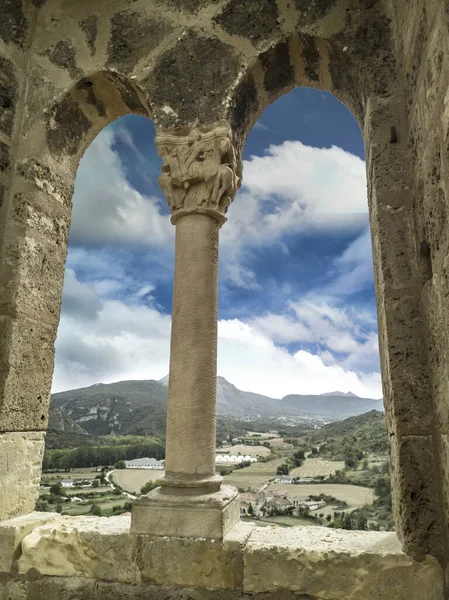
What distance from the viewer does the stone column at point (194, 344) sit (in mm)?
2512

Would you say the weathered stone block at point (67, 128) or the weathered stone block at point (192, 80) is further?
the weathered stone block at point (67, 128)

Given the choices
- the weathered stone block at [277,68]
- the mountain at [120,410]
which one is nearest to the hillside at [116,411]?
the mountain at [120,410]

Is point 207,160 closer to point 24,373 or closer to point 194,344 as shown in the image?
point 194,344

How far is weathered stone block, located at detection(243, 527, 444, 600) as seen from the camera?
2.17 m

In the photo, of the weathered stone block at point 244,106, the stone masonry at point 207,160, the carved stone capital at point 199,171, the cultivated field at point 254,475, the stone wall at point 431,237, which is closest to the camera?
the stone wall at point 431,237

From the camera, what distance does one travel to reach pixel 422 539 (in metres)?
2.21

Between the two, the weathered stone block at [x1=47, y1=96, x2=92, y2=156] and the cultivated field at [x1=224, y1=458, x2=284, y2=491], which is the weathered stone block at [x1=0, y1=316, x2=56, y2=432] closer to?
the weathered stone block at [x1=47, y1=96, x2=92, y2=156]

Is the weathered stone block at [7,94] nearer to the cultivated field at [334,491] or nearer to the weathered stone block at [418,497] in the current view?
the weathered stone block at [418,497]

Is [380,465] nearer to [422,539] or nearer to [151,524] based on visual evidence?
[422,539]

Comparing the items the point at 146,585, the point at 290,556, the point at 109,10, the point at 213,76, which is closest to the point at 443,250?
the point at 290,556

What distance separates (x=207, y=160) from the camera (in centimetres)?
303

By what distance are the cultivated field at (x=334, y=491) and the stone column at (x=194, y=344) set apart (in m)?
1.45

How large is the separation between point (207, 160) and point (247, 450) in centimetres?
331

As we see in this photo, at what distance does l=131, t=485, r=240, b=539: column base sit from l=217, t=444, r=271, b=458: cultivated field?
202cm
